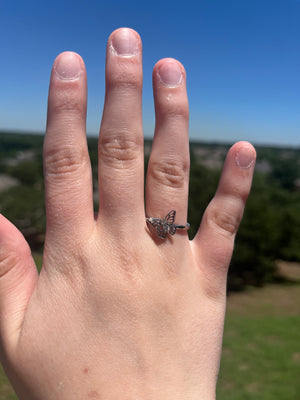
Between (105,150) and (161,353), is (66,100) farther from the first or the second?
(161,353)

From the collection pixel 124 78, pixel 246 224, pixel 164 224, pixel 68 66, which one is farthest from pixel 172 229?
pixel 246 224

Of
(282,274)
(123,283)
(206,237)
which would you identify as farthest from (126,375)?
(282,274)

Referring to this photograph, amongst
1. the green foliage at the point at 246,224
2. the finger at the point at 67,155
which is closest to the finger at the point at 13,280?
the finger at the point at 67,155

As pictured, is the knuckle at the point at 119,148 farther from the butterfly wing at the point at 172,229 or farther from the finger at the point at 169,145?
the butterfly wing at the point at 172,229

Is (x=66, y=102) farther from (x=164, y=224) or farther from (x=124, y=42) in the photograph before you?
(x=164, y=224)

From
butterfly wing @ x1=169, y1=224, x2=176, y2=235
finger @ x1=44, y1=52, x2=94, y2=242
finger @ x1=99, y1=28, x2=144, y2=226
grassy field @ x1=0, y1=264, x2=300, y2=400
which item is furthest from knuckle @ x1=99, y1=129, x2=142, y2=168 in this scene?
grassy field @ x1=0, y1=264, x2=300, y2=400

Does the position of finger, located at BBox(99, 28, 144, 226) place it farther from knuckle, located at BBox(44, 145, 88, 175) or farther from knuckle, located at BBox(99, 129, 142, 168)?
knuckle, located at BBox(44, 145, 88, 175)
